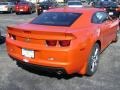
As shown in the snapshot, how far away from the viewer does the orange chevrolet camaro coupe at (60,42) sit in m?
4.90

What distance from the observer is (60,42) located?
194 inches

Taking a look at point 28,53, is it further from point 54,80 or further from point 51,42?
point 54,80

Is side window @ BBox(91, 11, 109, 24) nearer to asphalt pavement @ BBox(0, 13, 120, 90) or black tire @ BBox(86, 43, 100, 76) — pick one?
black tire @ BBox(86, 43, 100, 76)

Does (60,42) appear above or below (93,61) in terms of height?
above

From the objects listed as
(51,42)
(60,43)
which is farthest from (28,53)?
(60,43)

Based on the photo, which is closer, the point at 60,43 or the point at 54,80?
the point at 60,43

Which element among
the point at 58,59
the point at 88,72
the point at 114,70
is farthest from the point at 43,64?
the point at 114,70

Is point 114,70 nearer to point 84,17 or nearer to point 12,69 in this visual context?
point 84,17

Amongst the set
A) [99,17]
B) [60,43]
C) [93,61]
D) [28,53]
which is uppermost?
[99,17]

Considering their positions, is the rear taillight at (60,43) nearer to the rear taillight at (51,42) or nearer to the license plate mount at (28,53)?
the rear taillight at (51,42)

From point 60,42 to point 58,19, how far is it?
122 cm

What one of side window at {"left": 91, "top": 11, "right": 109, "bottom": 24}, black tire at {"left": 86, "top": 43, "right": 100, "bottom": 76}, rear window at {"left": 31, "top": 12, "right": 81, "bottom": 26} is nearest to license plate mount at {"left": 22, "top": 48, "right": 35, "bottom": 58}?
rear window at {"left": 31, "top": 12, "right": 81, "bottom": 26}

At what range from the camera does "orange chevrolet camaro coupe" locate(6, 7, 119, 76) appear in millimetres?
4898

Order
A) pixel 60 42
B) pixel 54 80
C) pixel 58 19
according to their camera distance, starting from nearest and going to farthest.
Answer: pixel 60 42 → pixel 54 80 → pixel 58 19
